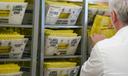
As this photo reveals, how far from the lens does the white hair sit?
130 cm

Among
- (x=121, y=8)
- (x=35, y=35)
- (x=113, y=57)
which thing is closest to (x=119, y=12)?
(x=121, y=8)

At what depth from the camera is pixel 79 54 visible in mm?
2707

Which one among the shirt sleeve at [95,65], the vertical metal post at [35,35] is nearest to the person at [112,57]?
the shirt sleeve at [95,65]

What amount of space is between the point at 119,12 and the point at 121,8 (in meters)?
0.02

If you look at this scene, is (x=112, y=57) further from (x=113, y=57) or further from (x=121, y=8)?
(x=121, y=8)

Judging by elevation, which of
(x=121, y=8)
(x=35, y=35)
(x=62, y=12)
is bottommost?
(x=35, y=35)

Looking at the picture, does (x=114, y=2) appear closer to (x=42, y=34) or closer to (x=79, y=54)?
(x=42, y=34)

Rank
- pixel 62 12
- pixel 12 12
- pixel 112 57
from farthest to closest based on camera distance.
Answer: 1. pixel 62 12
2. pixel 12 12
3. pixel 112 57

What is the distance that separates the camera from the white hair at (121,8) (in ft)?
4.27

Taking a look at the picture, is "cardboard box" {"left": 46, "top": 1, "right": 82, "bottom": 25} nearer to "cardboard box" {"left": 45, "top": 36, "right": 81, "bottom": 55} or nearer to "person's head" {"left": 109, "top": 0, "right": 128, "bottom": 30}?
"cardboard box" {"left": 45, "top": 36, "right": 81, "bottom": 55}

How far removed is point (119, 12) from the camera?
1323mm

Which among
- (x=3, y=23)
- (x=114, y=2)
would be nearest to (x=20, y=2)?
(x=3, y=23)

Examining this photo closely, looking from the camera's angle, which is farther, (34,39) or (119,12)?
(34,39)

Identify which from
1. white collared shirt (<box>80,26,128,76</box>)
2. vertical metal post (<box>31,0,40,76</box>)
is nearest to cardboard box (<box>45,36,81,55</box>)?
vertical metal post (<box>31,0,40,76</box>)
